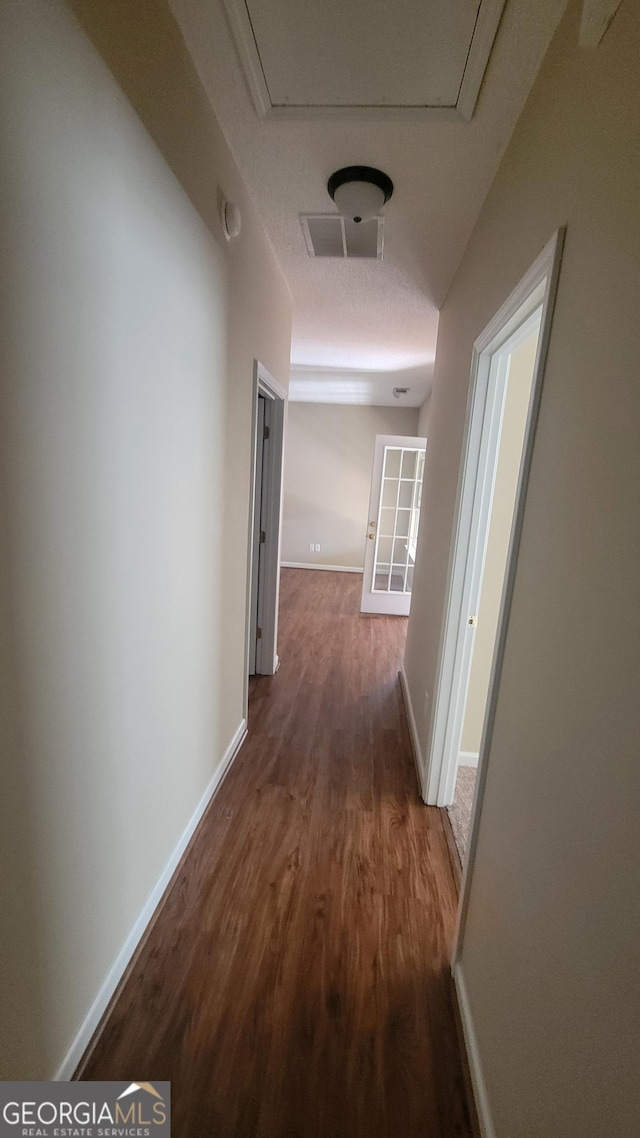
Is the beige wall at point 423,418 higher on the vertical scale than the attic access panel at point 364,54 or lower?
lower

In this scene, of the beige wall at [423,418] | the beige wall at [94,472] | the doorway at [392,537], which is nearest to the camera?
the beige wall at [94,472]

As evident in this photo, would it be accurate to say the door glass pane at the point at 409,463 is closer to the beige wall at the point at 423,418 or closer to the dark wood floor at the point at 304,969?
the beige wall at the point at 423,418

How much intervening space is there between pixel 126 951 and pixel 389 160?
282cm

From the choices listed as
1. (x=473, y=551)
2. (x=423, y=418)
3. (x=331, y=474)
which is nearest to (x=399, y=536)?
(x=423, y=418)

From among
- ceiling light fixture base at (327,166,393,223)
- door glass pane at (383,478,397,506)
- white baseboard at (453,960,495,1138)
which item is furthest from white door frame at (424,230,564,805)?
door glass pane at (383,478,397,506)

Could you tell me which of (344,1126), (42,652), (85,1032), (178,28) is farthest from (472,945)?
(178,28)

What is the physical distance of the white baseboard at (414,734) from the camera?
2.41 meters

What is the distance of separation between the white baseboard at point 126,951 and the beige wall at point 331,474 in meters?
5.36

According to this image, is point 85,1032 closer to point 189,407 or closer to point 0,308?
point 0,308

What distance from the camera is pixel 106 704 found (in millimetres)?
1222

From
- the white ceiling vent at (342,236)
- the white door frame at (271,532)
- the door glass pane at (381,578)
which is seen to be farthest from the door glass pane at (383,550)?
the white ceiling vent at (342,236)

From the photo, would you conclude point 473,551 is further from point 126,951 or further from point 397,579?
point 397,579

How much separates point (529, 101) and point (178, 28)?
100cm

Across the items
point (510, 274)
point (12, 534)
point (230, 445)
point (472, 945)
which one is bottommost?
point (472, 945)
